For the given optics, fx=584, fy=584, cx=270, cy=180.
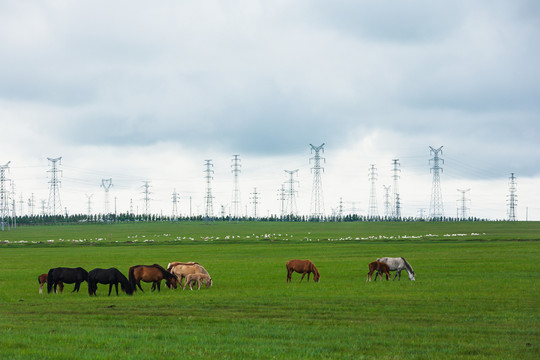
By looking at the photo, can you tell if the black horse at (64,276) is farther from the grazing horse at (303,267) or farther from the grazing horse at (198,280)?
the grazing horse at (303,267)

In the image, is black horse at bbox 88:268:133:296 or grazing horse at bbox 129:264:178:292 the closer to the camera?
black horse at bbox 88:268:133:296

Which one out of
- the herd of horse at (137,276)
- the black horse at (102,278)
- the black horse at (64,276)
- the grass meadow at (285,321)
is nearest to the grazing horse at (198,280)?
the herd of horse at (137,276)

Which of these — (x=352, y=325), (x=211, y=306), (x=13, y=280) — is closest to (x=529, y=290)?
(x=352, y=325)

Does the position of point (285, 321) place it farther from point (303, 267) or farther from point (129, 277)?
point (303, 267)

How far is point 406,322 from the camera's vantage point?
1822 cm

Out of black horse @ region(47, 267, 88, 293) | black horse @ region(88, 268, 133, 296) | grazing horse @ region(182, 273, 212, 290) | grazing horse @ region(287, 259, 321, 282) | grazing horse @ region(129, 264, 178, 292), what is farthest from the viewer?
grazing horse @ region(287, 259, 321, 282)

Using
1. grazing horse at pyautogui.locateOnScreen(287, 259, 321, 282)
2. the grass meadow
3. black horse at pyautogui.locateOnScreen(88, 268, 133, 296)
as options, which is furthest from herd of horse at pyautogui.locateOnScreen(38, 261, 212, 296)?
grazing horse at pyautogui.locateOnScreen(287, 259, 321, 282)

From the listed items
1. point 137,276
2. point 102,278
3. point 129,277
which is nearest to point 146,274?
point 137,276

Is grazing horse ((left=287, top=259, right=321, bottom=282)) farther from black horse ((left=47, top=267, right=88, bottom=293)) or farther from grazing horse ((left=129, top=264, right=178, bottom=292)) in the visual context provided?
black horse ((left=47, top=267, right=88, bottom=293))

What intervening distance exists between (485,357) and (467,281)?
1841cm

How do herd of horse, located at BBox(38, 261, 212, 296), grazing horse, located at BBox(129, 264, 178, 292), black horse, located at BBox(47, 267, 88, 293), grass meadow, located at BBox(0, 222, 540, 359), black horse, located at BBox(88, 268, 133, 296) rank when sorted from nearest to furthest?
grass meadow, located at BBox(0, 222, 540, 359) → black horse, located at BBox(88, 268, 133, 296) → herd of horse, located at BBox(38, 261, 212, 296) → black horse, located at BBox(47, 267, 88, 293) → grazing horse, located at BBox(129, 264, 178, 292)

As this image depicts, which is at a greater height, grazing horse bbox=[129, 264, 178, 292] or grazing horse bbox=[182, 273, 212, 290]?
grazing horse bbox=[129, 264, 178, 292]

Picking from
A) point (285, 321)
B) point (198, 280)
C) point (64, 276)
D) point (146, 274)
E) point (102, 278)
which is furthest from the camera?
point (198, 280)

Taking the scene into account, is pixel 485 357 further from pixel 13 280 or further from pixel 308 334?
pixel 13 280
